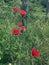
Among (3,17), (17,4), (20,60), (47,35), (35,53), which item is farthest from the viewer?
(17,4)

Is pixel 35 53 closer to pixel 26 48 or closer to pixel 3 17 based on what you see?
pixel 26 48

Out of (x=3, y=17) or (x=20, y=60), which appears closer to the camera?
(x=20, y=60)

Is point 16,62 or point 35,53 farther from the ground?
point 35,53

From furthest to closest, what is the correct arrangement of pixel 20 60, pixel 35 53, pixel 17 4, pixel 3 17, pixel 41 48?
pixel 17 4, pixel 3 17, pixel 41 48, pixel 20 60, pixel 35 53

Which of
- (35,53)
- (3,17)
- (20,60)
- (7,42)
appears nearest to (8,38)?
(7,42)

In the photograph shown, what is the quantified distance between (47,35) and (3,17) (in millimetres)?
1035

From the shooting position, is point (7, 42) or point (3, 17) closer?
point (7, 42)

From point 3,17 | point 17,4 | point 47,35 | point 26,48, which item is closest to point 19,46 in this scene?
point 26,48

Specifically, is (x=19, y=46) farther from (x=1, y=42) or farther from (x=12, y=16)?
(x=12, y=16)

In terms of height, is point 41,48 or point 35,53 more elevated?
point 35,53

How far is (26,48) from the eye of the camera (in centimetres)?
430

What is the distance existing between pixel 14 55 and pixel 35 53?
1.73 ft

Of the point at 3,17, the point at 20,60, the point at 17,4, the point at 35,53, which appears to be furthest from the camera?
the point at 17,4

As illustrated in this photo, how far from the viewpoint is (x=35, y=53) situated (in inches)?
148
